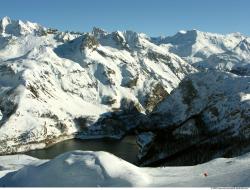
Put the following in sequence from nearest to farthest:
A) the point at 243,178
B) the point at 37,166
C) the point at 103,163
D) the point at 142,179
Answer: the point at 243,178 → the point at 142,179 → the point at 103,163 → the point at 37,166

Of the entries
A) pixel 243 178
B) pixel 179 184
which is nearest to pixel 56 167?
pixel 179 184

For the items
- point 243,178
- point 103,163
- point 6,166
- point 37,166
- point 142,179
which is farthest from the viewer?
point 6,166

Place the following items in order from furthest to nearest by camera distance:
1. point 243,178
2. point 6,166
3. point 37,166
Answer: point 6,166
point 37,166
point 243,178

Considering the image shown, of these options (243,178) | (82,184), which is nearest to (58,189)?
(82,184)

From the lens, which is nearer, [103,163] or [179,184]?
[179,184]

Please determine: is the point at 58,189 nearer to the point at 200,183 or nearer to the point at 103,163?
the point at 103,163

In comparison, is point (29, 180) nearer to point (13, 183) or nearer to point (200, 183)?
point (13, 183)
